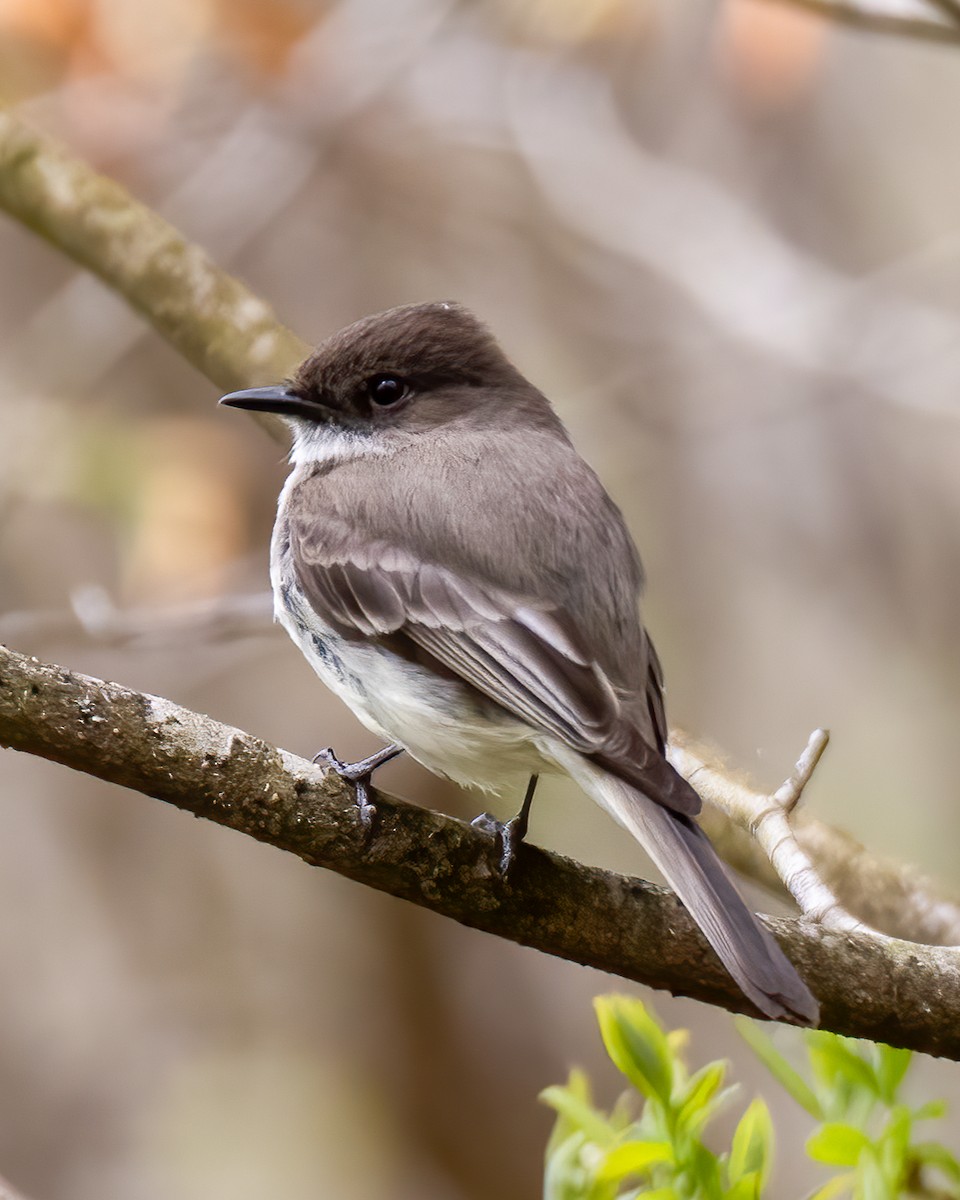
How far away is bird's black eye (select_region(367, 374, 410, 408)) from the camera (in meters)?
3.16

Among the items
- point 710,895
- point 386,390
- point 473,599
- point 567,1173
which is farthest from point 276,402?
point 567,1173

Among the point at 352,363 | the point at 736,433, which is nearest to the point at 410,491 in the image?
the point at 352,363

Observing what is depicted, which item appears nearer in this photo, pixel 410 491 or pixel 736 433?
pixel 410 491

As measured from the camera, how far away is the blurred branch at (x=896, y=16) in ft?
11.0

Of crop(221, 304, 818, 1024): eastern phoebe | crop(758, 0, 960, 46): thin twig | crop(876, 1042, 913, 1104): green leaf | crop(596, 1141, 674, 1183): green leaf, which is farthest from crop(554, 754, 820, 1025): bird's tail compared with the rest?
crop(758, 0, 960, 46): thin twig

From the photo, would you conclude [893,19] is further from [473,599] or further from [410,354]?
[473,599]

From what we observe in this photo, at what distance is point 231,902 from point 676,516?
2.44 meters

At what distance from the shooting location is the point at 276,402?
3.08 m

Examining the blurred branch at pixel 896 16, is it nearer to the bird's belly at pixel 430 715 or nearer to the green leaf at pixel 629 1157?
the bird's belly at pixel 430 715

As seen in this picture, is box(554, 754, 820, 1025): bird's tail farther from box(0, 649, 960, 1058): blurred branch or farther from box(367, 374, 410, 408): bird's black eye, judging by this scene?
box(367, 374, 410, 408): bird's black eye

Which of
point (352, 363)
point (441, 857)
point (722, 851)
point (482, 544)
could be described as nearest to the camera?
point (441, 857)

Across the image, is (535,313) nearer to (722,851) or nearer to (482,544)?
(722,851)

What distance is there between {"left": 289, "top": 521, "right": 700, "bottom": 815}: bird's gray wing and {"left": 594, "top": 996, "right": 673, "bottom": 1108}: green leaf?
0.45 metres

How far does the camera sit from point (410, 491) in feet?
9.02
